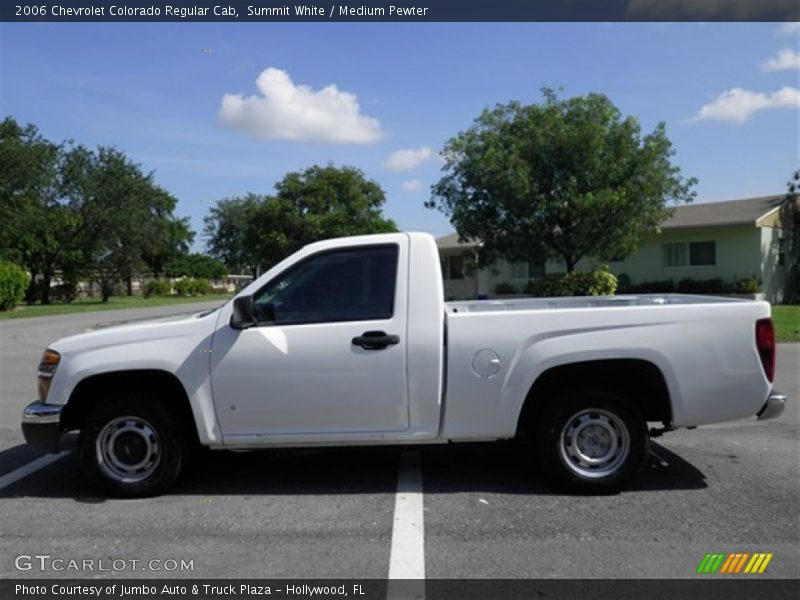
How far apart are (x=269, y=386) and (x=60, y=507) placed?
1.77 m

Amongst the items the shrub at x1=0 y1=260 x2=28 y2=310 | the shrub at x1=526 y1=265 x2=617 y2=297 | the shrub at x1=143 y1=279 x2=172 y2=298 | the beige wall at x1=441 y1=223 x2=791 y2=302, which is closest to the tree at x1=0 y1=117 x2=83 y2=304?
the shrub at x1=0 y1=260 x2=28 y2=310

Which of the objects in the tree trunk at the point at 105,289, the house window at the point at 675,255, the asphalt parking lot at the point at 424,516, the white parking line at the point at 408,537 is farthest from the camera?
the tree trunk at the point at 105,289

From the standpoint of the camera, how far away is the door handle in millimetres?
4992

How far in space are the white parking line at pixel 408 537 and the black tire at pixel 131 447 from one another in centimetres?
170

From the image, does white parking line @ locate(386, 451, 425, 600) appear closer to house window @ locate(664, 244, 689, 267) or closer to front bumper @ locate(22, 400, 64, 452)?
front bumper @ locate(22, 400, 64, 452)

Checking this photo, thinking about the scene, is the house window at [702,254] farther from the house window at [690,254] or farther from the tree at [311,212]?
the tree at [311,212]

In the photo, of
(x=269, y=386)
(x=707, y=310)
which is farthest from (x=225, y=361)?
(x=707, y=310)

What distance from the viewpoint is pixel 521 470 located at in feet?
19.1

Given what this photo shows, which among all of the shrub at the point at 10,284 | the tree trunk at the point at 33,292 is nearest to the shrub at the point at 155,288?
the tree trunk at the point at 33,292

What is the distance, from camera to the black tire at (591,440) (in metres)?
5.09

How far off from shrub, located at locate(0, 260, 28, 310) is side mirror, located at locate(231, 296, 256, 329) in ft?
102

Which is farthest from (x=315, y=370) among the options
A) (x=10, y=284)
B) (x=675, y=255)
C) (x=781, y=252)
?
(x=10, y=284)
